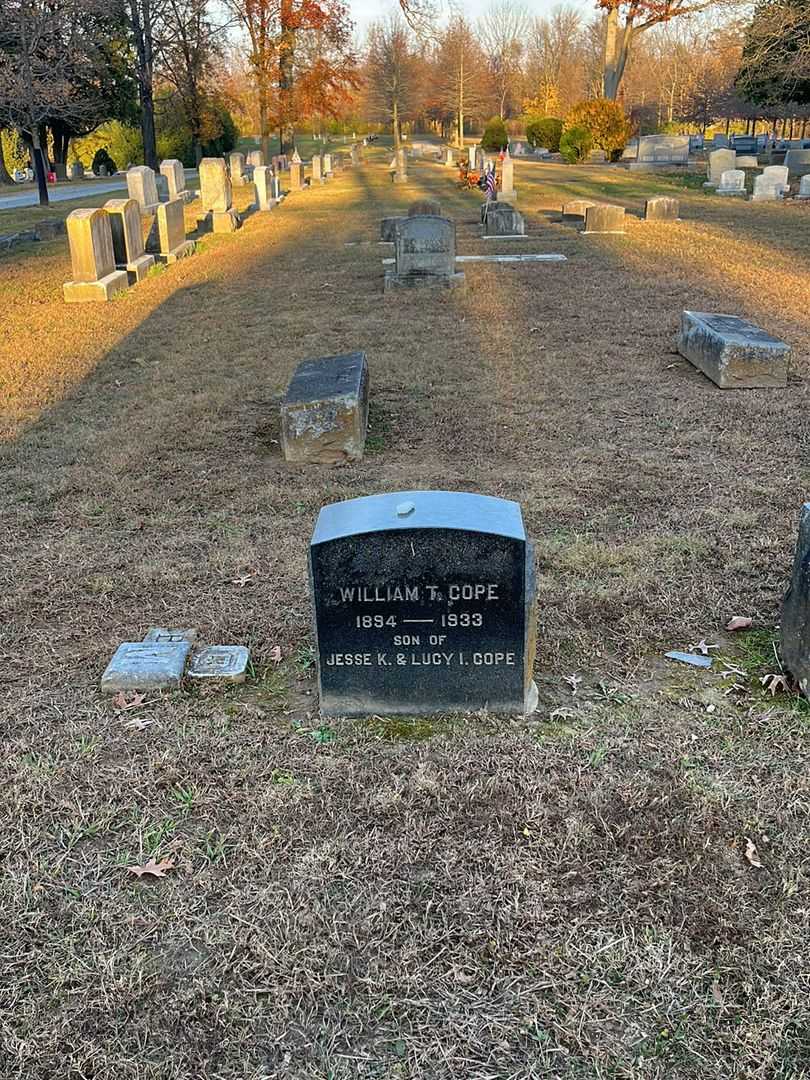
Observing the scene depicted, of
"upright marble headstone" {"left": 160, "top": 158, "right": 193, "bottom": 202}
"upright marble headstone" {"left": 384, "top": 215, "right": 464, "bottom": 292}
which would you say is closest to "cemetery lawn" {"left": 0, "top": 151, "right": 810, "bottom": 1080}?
"upright marble headstone" {"left": 384, "top": 215, "right": 464, "bottom": 292}

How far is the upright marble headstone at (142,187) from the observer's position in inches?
798

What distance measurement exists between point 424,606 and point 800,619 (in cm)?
157

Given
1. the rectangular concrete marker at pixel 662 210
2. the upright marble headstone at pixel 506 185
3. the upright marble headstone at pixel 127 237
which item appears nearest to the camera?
the upright marble headstone at pixel 127 237

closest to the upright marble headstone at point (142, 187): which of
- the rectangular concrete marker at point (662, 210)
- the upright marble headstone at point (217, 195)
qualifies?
the upright marble headstone at point (217, 195)

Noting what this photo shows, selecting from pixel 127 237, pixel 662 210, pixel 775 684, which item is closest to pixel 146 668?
pixel 775 684

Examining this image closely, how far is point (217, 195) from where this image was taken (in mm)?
21781

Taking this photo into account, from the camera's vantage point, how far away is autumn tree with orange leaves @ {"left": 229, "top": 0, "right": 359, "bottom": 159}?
43.3 m

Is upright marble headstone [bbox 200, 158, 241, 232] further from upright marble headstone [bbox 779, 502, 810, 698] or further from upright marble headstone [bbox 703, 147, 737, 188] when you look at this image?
upright marble headstone [bbox 779, 502, 810, 698]

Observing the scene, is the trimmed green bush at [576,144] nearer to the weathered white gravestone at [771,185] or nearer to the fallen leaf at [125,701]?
the weathered white gravestone at [771,185]

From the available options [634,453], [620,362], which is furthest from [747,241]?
[634,453]

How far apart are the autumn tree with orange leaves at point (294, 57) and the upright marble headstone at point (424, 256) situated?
33.6m

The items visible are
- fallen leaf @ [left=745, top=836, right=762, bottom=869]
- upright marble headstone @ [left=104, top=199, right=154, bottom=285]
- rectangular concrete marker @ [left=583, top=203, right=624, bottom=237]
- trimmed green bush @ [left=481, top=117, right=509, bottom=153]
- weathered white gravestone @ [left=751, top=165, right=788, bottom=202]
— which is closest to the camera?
fallen leaf @ [left=745, top=836, right=762, bottom=869]

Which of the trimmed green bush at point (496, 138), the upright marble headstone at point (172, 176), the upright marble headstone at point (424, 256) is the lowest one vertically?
the upright marble headstone at point (424, 256)

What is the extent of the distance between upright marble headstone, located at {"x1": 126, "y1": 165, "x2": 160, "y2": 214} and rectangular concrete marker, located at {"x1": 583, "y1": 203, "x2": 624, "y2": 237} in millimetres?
10279
